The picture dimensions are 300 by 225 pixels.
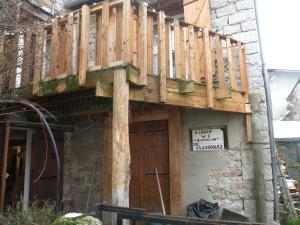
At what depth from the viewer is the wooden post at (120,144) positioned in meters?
3.63

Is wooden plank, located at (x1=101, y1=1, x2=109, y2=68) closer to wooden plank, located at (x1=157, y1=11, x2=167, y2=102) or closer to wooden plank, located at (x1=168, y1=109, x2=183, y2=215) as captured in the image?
wooden plank, located at (x1=157, y1=11, x2=167, y2=102)

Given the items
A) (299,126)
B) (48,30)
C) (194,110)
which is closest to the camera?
(48,30)

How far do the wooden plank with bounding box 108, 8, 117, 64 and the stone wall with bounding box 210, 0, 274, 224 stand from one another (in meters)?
2.63

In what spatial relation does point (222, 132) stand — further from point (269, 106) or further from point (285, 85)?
point (285, 85)

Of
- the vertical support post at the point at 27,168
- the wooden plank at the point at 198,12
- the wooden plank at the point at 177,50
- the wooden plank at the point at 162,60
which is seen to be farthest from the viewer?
the vertical support post at the point at 27,168

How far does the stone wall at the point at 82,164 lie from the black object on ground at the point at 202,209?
7.17ft

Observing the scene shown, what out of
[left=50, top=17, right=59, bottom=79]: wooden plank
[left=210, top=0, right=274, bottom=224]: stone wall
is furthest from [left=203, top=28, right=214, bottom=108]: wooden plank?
[left=50, top=17, right=59, bottom=79]: wooden plank

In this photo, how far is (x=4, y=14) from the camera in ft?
13.1

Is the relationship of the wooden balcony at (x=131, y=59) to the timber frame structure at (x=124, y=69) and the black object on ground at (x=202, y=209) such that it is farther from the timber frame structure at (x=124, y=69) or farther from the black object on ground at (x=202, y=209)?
the black object on ground at (x=202, y=209)

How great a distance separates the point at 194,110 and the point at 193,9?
2094mm

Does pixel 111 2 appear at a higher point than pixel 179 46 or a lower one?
higher

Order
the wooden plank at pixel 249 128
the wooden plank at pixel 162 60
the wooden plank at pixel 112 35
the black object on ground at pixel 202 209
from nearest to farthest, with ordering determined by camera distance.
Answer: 1. the wooden plank at pixel 112 35
2. the wooden plank at pixel 162 60
3. the black object on ground at pixel 202 209
4. the wooden plank at pixel 249 128

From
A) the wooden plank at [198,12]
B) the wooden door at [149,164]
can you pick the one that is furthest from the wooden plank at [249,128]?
the wooden plank at [198,12]

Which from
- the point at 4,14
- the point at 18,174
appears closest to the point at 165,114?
the point at 4,14
